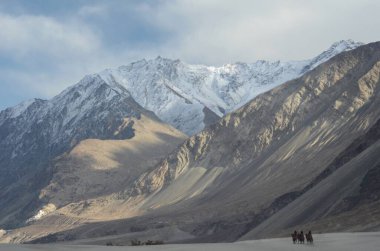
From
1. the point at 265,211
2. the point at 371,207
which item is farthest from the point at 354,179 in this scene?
the point at 265,211

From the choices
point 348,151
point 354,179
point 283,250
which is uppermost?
point 348,151

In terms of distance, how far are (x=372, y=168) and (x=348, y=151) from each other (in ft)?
152

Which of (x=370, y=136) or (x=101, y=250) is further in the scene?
(x=370, y=136)

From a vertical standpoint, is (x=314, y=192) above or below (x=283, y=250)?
above

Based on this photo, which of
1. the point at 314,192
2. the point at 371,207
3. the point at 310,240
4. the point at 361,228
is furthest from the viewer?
the point at 314,192

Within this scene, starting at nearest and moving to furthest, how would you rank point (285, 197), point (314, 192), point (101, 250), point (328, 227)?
point (101, 250)
point (328, 227)
point (314, 192)
point (285, 197)

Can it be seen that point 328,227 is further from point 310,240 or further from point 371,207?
point 310,240

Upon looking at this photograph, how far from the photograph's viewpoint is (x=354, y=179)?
138 meters

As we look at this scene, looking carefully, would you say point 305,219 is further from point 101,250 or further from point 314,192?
point 101,250

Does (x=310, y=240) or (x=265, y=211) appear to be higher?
(x=265, y=211)

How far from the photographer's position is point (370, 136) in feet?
578

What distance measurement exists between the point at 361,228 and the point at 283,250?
1307 inches

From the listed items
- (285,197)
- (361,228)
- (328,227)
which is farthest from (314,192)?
(361,228)

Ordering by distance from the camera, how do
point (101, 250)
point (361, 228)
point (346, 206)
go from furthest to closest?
1. point (346, 206)
2. point (361, 228)
3. point (101, 250)
